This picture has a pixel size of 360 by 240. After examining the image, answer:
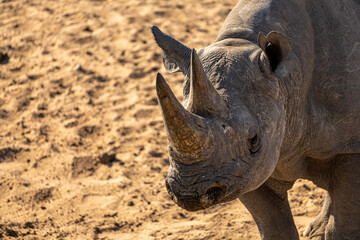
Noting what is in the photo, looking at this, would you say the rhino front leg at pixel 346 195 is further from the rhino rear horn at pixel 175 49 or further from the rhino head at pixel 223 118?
the rhino rear horn at pixel 175 49

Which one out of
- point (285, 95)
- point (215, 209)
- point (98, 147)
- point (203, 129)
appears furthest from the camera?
point (98, 147)

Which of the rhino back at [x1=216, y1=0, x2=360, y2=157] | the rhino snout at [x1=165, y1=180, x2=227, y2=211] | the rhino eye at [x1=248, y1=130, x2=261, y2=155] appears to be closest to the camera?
the rhino snout at [x1=165, y1=180, x2=227, y2=211]

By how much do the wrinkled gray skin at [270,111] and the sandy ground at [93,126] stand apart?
1089mm

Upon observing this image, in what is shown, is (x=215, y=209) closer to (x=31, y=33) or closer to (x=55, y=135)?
(x=55, y=135)

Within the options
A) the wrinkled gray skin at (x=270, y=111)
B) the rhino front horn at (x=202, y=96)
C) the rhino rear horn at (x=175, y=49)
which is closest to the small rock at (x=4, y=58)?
the wrinkled gray skin at (x=270, y=111)

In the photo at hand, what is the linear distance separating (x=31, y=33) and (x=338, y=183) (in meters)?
6.19

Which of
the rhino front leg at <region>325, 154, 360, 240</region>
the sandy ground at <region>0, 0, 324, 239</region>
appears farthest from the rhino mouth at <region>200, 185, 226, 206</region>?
the sandy ground at <region>0, 0, 324, 239</region>

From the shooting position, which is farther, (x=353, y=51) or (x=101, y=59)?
(x=101, y=59)

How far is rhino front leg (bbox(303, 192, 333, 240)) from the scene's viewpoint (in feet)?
15.9

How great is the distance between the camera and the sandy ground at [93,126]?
17.3 feet

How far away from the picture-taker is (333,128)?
3928 mm

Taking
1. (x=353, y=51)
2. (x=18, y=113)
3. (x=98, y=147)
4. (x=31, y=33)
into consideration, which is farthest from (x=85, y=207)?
(x=31, y=33)

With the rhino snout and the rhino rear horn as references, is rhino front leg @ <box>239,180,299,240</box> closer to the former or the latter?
the rhino rear horn

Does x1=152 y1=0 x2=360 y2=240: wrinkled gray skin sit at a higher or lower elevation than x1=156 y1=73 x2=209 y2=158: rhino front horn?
lower
